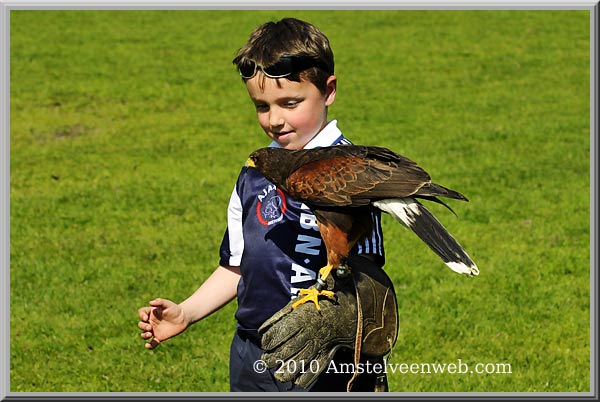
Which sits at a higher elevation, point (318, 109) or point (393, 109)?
point (318, 109)

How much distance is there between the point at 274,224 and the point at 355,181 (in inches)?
17.2

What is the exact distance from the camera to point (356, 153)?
3.18m

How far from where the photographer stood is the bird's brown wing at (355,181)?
3.10 m

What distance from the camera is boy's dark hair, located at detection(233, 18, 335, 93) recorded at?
321 centimetres

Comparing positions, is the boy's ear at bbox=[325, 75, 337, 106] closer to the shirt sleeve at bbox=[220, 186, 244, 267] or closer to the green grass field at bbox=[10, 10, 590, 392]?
the shirt sleeve at bbox=[220, 186, 244, 267]

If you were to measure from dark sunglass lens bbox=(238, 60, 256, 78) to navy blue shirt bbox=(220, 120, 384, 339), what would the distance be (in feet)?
1.19

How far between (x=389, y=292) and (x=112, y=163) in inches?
303

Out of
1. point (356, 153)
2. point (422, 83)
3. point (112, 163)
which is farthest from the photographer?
point (422, 83)

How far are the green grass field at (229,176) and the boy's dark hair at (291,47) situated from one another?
2.95 metres

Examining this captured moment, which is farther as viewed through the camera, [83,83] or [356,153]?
[83,83]

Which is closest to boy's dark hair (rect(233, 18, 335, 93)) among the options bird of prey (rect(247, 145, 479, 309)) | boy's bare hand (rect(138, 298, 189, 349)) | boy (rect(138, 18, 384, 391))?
boy (rect(138, 18, 384, 391))

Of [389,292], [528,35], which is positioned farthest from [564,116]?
[389,292]

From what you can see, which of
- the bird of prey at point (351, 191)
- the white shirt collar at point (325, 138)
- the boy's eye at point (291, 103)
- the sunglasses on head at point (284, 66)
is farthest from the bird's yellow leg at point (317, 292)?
the sunglasses on head at point (284, 66)

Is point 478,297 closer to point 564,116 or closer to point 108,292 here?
point 108,292
